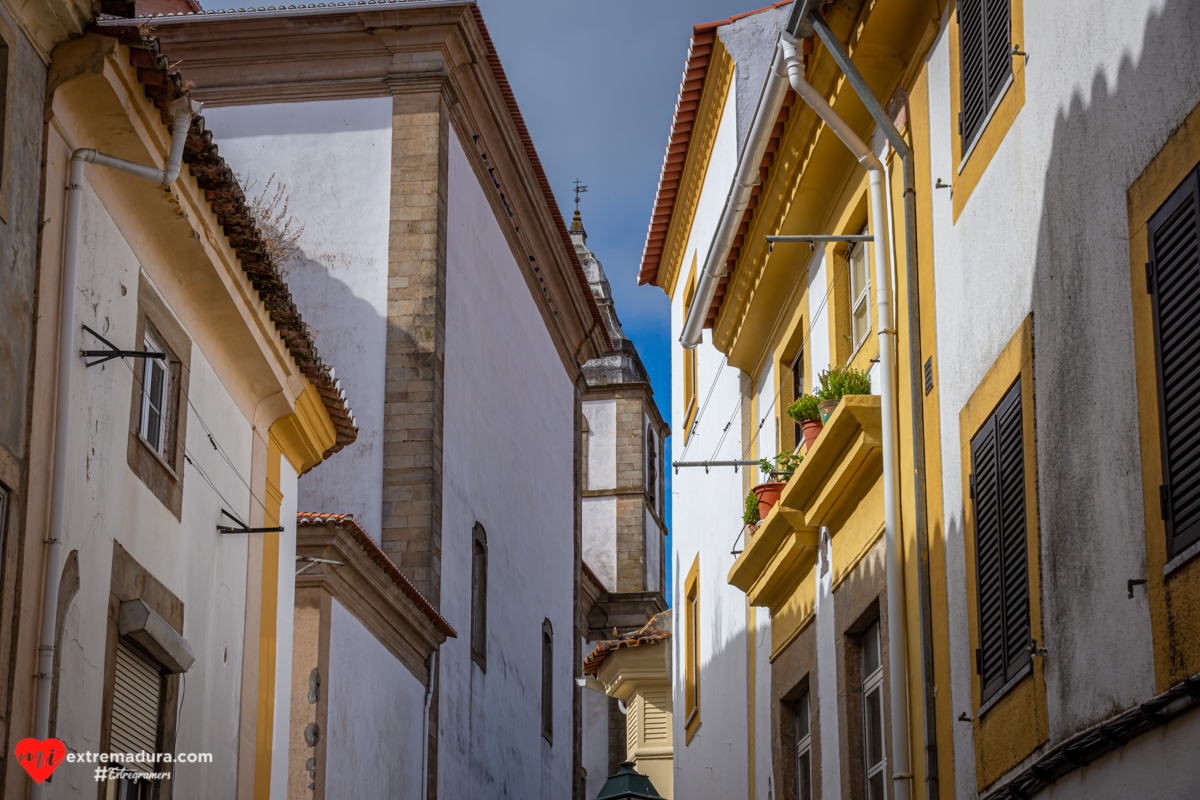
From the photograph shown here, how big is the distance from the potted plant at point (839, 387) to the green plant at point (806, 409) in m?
0.10

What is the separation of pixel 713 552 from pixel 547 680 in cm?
1347

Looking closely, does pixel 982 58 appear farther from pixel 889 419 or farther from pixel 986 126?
pixel 889 419

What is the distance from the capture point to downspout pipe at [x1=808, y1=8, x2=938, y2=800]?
9133 millimetres

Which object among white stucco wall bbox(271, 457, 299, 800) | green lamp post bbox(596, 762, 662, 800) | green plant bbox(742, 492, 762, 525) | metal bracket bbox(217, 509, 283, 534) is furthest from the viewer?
green lamp post bbox(596, 762, 662, 800)

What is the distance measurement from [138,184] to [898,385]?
495cm

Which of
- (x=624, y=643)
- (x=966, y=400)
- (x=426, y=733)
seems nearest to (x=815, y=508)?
(x=966, y=400)

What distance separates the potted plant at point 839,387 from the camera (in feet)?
36.4

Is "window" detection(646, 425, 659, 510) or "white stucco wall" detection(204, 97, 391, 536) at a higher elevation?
"window" detection(646, 425, 659, 510)

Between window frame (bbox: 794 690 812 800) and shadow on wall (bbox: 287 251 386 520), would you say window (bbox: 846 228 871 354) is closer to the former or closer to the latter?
window frame (bbox: 794 690 812 800)

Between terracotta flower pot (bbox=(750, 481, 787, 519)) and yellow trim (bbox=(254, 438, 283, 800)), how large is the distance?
404 cm

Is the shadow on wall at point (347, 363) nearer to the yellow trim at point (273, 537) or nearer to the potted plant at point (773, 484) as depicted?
the yellow trim at point (273, 537)

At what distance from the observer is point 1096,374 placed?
6891 millimetres

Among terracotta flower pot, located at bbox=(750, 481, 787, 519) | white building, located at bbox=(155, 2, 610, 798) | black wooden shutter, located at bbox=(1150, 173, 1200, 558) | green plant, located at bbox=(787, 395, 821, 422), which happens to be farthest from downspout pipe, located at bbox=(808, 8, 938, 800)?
white building, located at bbox=(155, 2, 610, 798)

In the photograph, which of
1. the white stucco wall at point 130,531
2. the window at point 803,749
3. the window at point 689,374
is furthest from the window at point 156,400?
the window at point 689,374
